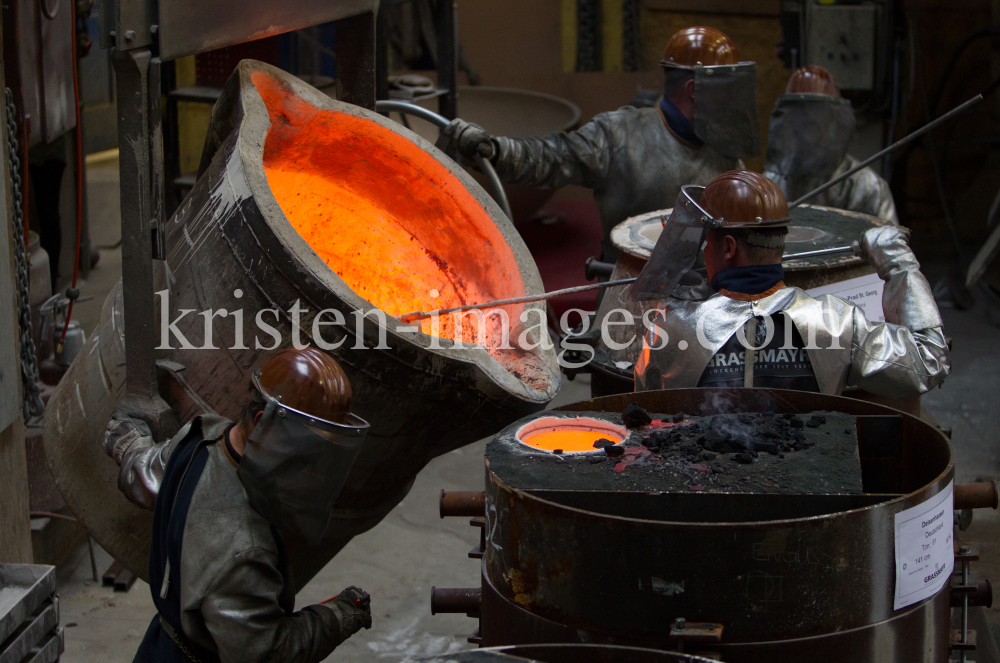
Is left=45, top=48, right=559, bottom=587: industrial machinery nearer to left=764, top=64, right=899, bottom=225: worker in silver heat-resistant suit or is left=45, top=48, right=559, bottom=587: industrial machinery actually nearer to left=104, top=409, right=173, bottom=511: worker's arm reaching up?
left=104, top=409, right=173, bottom=511: worker's arm reaching up

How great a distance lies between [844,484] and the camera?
1.72 m

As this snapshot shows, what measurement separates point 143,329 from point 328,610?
723 millimetres

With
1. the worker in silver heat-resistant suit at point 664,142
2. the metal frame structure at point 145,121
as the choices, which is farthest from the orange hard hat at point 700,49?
the metal frame structure at point 145,121

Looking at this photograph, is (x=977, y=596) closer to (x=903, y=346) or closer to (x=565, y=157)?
(x=903, y=346)

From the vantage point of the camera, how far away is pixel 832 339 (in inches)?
87.2

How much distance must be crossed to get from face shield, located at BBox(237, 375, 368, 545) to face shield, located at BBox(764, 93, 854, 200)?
9.35 ft

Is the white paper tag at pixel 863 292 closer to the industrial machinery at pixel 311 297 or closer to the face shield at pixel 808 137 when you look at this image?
the industrial machinery at pixel 311 297

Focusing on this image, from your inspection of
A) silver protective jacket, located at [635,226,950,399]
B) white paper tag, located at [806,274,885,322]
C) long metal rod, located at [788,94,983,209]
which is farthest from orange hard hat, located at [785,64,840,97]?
silver protective jacket, located at [635,226,950,399]

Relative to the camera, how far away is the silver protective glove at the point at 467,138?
3598mm

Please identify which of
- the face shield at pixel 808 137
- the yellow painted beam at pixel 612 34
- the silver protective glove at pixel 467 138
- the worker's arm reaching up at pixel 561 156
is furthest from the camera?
the yellow painted beam at pixel 612 34

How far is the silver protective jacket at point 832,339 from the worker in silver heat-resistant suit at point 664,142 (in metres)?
1.54

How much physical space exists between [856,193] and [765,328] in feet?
7.29

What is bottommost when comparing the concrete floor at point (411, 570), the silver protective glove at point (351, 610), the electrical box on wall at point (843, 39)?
the concrete floor at point (411, 570)

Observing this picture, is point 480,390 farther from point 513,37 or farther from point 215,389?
point 513,37
